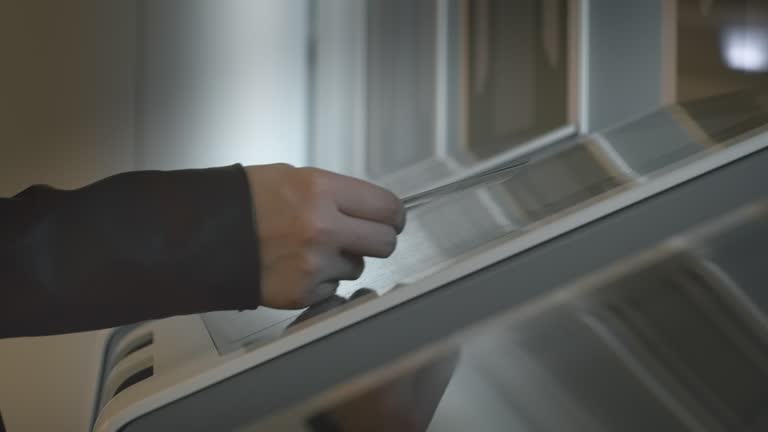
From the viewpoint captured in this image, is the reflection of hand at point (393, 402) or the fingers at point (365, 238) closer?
the reflection of hand at point (393, 402)

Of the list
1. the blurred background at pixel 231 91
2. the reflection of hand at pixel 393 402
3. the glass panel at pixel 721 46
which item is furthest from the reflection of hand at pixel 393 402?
the blurred background at pixel 231 91

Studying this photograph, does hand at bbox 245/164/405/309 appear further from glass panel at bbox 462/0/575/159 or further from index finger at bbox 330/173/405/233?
glass panel at bbox 462/0/575/159

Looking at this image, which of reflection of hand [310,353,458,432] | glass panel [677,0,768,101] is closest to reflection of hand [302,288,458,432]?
reflection of hand [310,353,458,432]

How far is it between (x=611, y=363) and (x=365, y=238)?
0.68 feet

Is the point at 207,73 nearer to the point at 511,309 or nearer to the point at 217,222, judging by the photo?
the point at 217,222

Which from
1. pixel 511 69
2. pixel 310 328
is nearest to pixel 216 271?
pixel 310 328

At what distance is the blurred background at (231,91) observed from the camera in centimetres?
144

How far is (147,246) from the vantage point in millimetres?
444

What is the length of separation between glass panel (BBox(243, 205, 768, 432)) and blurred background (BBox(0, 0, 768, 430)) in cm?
95

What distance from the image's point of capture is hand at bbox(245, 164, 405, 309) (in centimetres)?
43

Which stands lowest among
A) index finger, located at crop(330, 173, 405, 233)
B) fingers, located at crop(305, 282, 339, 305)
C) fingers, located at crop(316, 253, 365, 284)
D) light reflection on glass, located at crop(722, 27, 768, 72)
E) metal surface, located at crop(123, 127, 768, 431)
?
metal surface, located at crop(123, 127, 768, 431)

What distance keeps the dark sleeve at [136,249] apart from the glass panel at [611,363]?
0.64 ft

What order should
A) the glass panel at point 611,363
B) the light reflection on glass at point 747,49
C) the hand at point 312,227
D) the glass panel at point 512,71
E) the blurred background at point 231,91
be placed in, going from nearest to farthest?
the glass panel at point 611,363 < the hand at point 312,227 < the light reflection on glass at point 747,49 < the glass panel at point 512,71 < the blurred background at point 231,91

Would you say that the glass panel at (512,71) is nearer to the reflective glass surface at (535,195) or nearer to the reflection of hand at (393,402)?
the reflective glass surface at (535,195)
